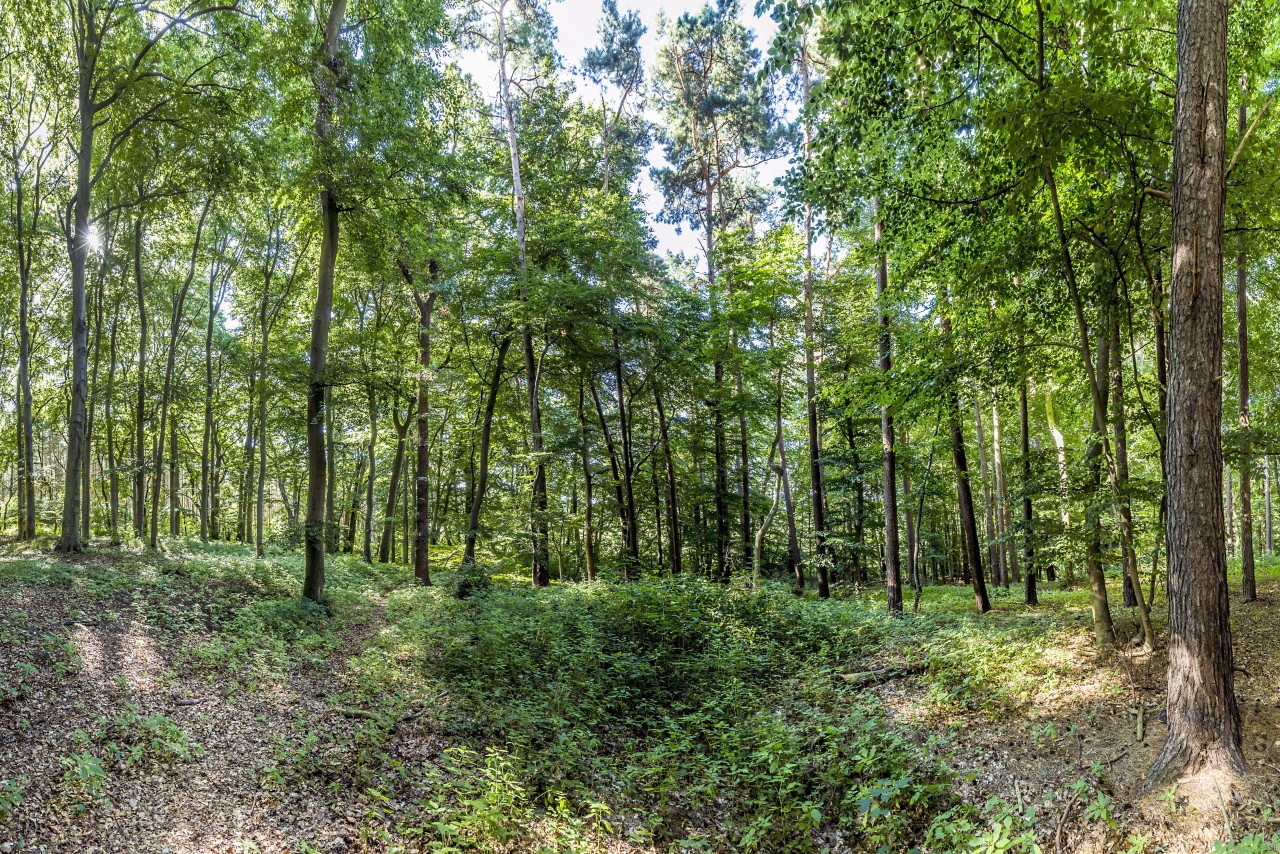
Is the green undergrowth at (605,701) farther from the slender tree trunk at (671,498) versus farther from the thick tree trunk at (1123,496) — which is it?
the slender tree trunk at (671,498)

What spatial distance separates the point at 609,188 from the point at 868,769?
18368 millimetres

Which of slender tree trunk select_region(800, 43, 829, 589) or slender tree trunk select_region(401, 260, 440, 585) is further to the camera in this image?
slender tree trunk select_region(800, 43, 829, 589)

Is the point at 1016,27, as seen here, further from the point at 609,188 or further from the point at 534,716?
the point at 609,188

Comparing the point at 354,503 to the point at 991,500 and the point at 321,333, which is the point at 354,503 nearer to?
the point at 321,333

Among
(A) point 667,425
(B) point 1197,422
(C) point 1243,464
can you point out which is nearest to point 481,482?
(A) point 667,425

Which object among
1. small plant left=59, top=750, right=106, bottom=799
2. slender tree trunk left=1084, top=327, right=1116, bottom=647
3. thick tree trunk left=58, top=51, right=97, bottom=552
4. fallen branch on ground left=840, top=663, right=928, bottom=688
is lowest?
fallen branch on ground left=840, top=663, right=928, bottom=688

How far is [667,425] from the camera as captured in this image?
18.1 m

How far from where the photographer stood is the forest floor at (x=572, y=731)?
13.8ft

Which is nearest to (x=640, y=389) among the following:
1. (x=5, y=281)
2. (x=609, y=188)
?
(x=609, y=188)

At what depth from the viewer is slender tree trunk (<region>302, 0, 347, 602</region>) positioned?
31.6ft

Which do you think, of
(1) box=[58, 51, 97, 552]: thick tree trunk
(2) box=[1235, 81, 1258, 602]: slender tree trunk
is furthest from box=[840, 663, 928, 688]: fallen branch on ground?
(1) box=[58, 51, 97, 552]: thick tree trunk

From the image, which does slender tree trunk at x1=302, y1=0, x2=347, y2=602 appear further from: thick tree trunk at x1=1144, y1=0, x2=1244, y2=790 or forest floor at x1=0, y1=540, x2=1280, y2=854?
thick tree trunk at x1=1144, y1=0, x2=1244, y2=790

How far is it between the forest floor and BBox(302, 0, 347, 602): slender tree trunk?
3.41 ft

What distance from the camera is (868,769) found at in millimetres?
5504
